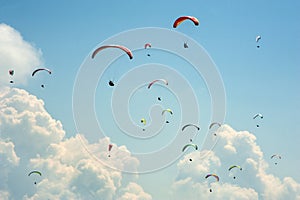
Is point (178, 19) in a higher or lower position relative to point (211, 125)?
higher

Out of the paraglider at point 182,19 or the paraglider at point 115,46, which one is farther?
the paraglider at point 182,19

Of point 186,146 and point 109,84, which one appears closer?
point 109,84

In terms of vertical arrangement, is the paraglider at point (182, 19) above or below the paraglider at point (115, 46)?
above

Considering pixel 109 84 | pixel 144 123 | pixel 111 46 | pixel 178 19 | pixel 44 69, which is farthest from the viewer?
pixel 44 69

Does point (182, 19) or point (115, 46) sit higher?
point (182, 19)

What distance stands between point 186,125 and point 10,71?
43689 mm

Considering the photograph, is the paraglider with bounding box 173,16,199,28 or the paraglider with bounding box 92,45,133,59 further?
the paraglider with bounding box 173,16,199,28

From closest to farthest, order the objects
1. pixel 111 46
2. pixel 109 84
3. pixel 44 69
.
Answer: pixel 109 84
pixel 111 46
pixel 44 69

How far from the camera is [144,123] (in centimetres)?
8644

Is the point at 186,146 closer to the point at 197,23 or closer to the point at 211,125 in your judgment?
the point at 211,125

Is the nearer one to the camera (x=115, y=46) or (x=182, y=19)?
(x=115, y=46)

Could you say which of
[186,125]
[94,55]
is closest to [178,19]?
[94,55]

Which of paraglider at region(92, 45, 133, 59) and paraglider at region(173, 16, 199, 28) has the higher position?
paraglider at region(173, 16, 199, 28)

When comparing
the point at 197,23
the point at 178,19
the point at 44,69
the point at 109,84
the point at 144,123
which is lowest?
the point at 109,84
